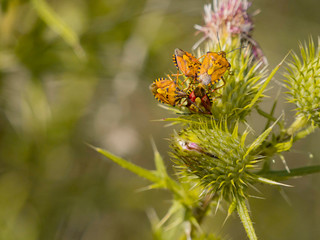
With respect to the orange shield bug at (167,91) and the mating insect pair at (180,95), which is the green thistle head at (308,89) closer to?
the mating insect pair at (180,95)

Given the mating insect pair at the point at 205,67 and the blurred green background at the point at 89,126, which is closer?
the mating insect pair at the point at 205,67

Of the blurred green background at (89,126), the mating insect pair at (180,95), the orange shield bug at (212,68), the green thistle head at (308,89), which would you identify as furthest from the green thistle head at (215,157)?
the blurred green background at (89,126)

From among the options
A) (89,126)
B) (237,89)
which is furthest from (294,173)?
(89,126)

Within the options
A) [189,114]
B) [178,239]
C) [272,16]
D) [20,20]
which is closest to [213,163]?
[189,114]

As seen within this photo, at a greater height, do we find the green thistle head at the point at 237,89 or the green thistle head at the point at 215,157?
the green thistle head at the point at 237,89

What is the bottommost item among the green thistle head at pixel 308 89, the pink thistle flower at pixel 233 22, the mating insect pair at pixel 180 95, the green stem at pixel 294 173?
the green stem at pixel 294 173

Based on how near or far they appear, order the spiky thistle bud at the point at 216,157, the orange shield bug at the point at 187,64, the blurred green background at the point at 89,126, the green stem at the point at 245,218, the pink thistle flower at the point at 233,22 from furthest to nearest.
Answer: the blurred green background at the point at 89,126 → the pink thistle flower at the point at 233,22 → the orange shield bug at the point at 187,64 → the spiky thistle bud at the point at 216,157 → the green stem at the point at 245,218

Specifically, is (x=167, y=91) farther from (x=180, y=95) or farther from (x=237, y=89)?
(x=237, y=89)

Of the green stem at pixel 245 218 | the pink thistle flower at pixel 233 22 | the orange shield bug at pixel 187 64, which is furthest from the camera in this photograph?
the pink thistle flower at pixel 233 22
